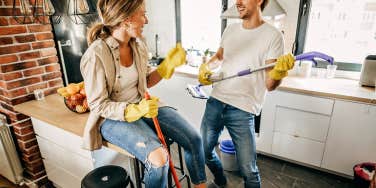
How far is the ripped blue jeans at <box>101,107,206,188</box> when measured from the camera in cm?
119

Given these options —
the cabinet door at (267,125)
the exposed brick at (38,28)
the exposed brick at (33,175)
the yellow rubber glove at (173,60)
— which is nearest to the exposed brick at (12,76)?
the exposed brick at (38,28)

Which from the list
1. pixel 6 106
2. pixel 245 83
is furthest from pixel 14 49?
pixel 245 83

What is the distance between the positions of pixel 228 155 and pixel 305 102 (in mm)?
766

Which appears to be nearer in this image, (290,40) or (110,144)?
(110,144)

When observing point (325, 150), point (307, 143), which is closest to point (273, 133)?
point (307, 143)

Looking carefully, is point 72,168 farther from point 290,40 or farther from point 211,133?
point 290,40

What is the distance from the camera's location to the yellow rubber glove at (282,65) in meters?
1.29

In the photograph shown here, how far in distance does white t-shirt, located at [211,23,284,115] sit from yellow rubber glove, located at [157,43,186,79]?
340 mm

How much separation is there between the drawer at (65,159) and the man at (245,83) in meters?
0.83

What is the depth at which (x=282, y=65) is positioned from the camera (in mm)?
1303

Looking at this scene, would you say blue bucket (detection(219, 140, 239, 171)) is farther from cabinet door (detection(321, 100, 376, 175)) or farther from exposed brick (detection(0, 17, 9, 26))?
exposed brick (detection(0, 17, 9, 26))

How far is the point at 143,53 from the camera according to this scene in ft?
4.91

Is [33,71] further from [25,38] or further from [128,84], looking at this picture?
[128,84]

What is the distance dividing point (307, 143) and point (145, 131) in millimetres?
1499
